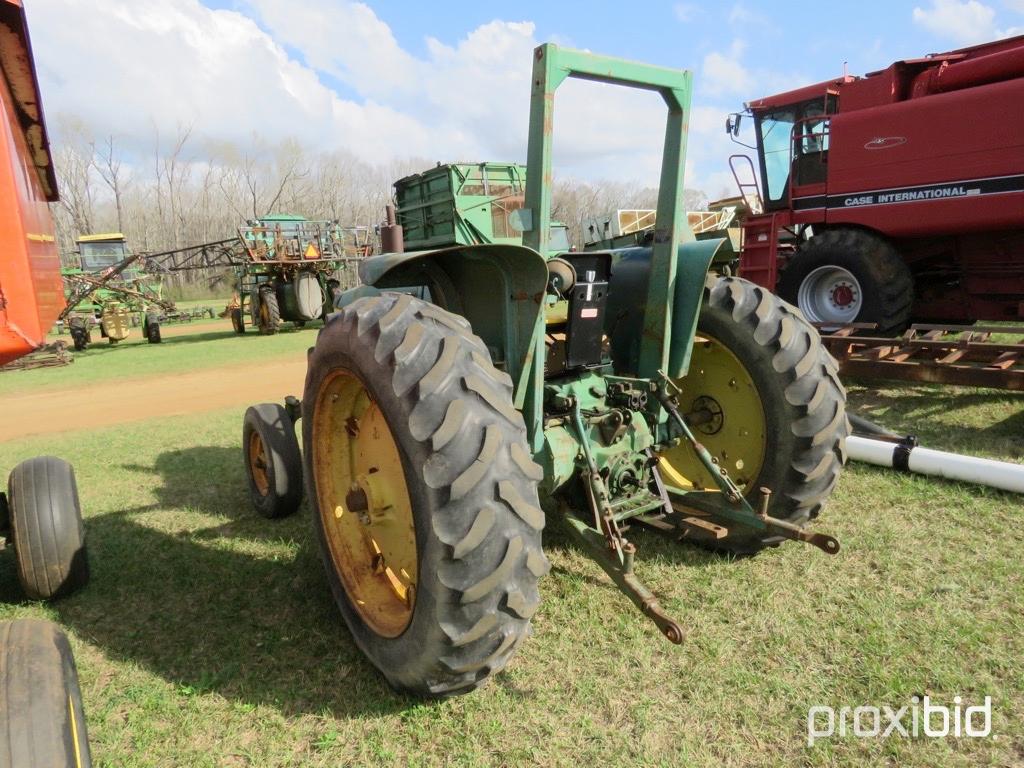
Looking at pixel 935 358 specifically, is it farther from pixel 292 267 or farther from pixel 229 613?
pixel 292 267

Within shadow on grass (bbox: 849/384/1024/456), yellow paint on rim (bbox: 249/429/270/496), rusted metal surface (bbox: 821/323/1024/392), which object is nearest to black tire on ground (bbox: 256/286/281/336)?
yellow paint on rim (bbox: 249/429/270/496)

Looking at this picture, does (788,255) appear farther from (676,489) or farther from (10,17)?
(10,17)

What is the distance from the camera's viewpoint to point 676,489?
328cm

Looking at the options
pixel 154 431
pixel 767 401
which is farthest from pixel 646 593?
pixel 154 431

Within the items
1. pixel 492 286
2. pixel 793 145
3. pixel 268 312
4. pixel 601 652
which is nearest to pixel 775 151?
pixel 793 145

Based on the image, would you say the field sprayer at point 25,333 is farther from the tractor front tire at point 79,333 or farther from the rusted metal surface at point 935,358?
the tractor front tire at point 79,333

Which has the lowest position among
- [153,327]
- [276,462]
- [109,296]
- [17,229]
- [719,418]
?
[153,327]

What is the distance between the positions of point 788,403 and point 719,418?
495mm

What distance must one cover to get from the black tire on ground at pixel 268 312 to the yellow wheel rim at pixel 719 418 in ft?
53.8

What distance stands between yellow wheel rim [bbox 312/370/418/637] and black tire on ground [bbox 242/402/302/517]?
1153mm

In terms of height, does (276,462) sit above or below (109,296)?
above

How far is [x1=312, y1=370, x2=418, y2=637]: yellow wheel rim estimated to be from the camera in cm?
246

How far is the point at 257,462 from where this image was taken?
13.4 ft

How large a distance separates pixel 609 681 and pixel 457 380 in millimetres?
1258
